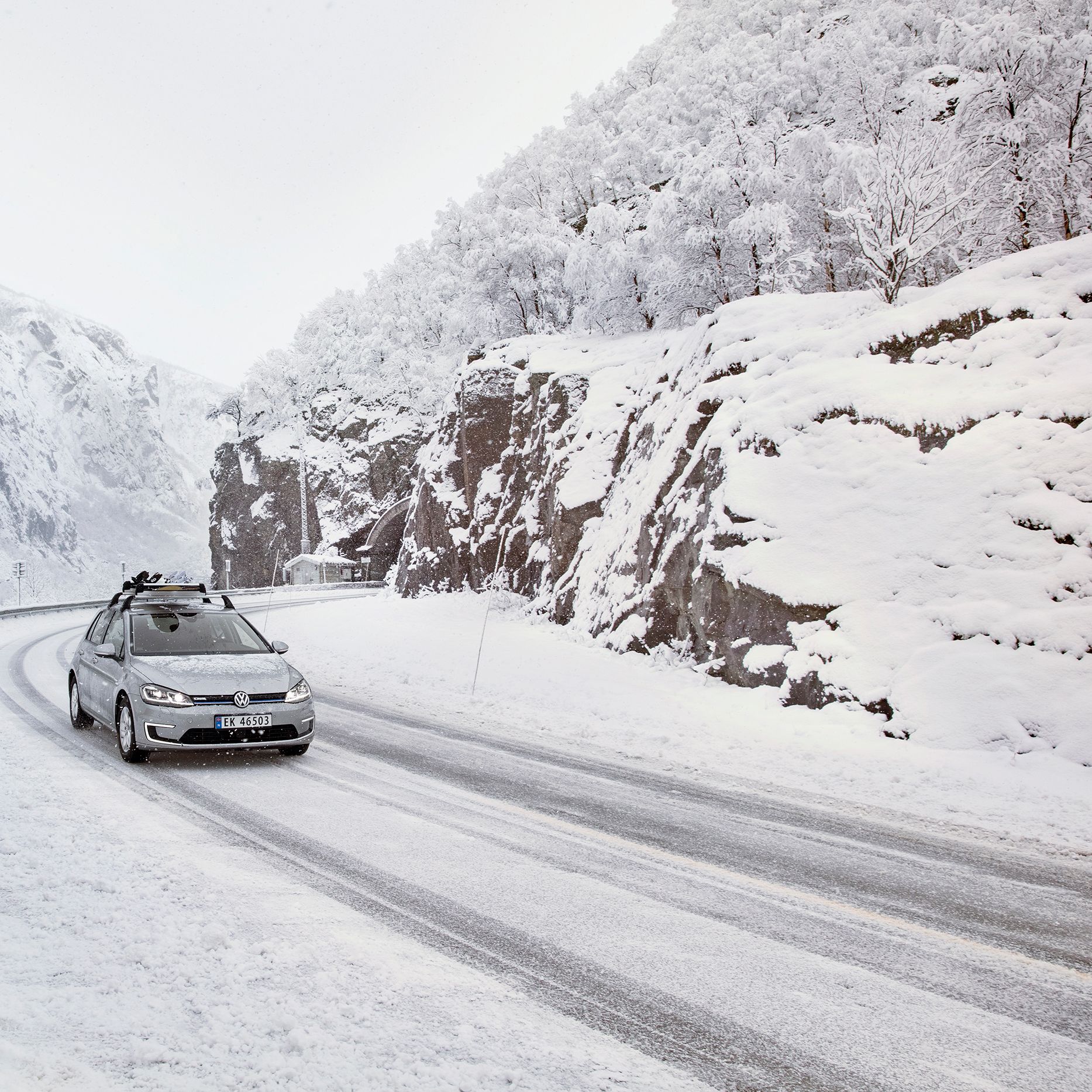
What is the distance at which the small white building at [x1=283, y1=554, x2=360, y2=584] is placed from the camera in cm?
5666

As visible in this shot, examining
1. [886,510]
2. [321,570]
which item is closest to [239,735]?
[886,510]

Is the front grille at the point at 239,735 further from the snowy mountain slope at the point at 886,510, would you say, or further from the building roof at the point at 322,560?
the building roof at the point at 322,560

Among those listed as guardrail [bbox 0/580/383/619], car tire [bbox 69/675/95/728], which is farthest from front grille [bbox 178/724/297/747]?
guardrail [bbox 0/580/383/619]

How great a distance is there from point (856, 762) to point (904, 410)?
255 inches

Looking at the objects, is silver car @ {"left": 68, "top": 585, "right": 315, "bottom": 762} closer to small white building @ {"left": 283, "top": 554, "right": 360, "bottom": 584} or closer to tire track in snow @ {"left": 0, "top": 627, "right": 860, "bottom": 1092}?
tire track in snow @ {"left": 0, "top": 627, "right": 860, "bottom": 1092}

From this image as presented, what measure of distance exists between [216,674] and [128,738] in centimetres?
96

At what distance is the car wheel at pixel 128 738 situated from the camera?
720 cm

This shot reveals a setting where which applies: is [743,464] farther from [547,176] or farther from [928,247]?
[547,176]

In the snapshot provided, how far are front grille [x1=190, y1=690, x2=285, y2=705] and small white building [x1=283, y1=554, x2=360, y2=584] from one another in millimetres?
49416

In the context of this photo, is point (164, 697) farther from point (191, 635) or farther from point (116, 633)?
point (116, 633)

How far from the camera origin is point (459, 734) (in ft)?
30.8

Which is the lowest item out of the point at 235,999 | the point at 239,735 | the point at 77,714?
the point at 77,714

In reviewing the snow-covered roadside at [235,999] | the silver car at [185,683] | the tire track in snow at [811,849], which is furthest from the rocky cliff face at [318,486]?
the snow-covered roadside at [235,999]

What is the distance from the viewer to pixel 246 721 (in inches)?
289
